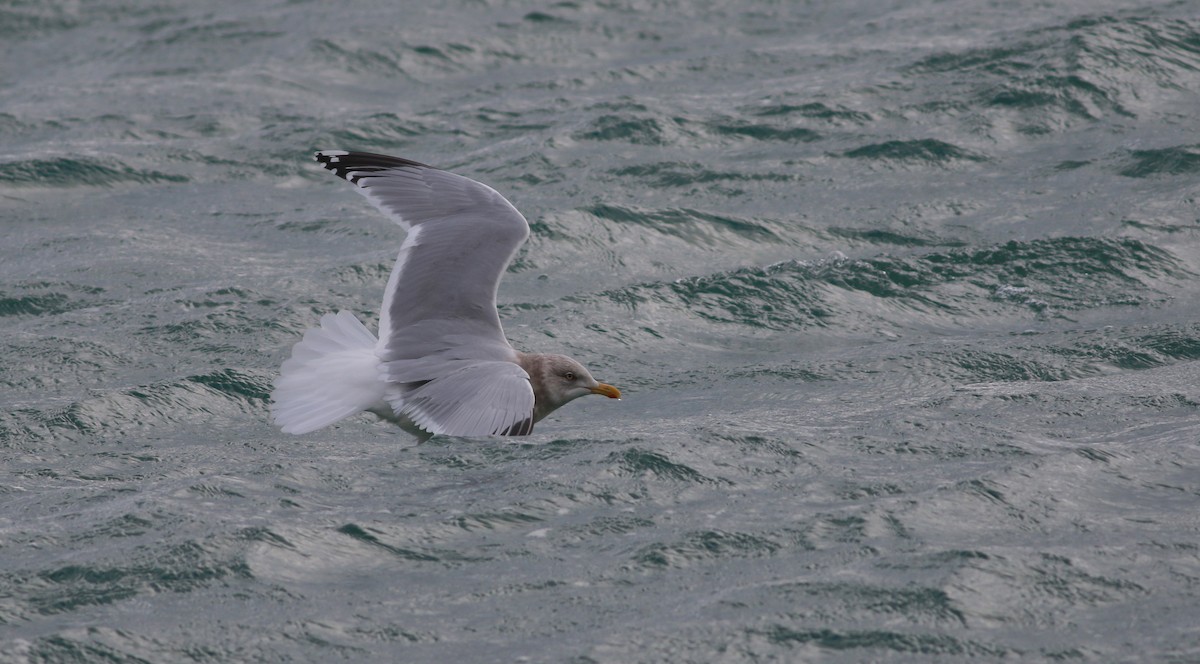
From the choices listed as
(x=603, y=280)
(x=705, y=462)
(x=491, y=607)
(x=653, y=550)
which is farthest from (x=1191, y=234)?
(x=491, y=607)

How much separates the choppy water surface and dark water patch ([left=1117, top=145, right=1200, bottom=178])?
0.03 meters

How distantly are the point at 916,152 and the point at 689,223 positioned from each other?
1.98m

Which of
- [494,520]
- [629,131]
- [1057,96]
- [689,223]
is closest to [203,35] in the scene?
[629,131]

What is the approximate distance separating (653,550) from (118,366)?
3.57 m

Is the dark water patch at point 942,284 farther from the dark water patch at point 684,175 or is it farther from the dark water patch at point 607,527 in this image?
the dark water patch at point 607,527

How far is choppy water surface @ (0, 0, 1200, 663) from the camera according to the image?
15.9 feet

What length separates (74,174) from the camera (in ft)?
35.3

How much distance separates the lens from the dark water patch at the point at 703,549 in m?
5.13

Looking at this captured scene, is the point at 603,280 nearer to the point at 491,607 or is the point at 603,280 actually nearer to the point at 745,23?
the point at 491,607

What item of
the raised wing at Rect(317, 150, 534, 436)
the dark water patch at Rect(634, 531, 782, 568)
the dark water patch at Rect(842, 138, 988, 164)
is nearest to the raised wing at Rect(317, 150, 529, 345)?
the raised wing at Rect(317, 150, 534, 436)

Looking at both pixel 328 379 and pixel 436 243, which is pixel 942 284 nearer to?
pixel 436 243

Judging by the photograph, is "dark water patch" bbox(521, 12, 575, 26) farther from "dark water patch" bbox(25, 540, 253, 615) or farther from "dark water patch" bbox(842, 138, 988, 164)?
"dark water patch" bbox(25, 540, 253, 615)

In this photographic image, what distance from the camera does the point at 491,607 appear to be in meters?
4.85

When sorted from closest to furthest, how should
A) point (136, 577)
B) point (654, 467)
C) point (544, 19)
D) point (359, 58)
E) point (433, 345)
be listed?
point (136, 577) → point (654, 467) → point (433, 345) → point (359, 58) → point (544, 19)
